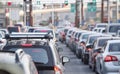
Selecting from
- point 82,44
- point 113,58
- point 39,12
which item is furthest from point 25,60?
point 39,12

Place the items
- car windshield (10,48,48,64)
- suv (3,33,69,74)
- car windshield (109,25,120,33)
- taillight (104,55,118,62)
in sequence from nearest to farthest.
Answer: suv (3,33,69,74)
car windshield (10,48,48,64)
taillight (104,55,118,62)
car windshield (109,25,120,33)

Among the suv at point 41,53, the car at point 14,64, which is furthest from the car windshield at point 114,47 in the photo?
the car at point 14,64

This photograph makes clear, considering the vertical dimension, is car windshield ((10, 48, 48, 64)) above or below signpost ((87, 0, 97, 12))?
above

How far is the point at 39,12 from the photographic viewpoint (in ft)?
457

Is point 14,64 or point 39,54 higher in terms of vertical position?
point 14,64

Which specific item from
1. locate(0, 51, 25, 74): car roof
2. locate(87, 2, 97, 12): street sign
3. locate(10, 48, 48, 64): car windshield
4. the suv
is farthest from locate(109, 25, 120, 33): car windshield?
locate(87, 2, 97, 12): street sign

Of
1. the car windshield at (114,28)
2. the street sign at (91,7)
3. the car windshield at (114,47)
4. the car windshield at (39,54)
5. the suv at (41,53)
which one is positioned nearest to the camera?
the suv at (41,53)

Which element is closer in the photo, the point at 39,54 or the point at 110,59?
the point at 39,54

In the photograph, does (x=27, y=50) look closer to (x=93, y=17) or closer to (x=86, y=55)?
(x=86, y=55)

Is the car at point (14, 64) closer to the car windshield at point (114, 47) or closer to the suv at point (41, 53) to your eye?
the suv at point (41, 53)

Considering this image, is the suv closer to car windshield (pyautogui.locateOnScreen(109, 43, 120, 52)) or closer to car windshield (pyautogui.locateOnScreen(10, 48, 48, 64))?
car windshield (pyautogui.locateOnScreen(10, 48, 48, 64))

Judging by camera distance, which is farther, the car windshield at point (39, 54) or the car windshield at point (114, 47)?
the car windshield at point (114, 47)

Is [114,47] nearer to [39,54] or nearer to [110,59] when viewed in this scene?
[110,59]

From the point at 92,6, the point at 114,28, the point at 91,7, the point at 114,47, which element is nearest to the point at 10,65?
the point at 114,47
